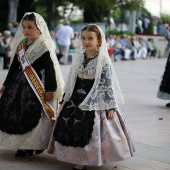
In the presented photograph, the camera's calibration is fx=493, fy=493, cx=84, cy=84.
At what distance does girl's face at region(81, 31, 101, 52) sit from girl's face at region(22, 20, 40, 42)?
652 millimetres

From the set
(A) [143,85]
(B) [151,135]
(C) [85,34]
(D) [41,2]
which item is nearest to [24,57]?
(C) [85,34]

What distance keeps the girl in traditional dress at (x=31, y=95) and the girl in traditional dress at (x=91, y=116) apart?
0.31m

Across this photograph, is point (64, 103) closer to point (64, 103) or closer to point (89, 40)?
point (64, 103)

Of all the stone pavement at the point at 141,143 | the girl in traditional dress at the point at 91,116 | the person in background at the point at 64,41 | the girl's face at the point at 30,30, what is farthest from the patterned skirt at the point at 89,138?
the person in background at the point at 64,41

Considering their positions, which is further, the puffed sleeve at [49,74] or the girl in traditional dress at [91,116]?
the puffed sleeve at [49,74]

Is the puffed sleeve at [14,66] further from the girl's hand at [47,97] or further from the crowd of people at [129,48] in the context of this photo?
the crowd of people at [129,48]

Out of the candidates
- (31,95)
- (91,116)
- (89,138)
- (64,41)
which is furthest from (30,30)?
(64,41)

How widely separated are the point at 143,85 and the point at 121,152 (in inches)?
333

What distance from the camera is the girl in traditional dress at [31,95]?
199 inches

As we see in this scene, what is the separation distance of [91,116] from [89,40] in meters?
0.73

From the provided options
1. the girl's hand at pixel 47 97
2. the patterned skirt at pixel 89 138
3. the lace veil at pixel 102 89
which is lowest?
the patterned skirt at pixel 89 138

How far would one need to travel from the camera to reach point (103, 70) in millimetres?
4703

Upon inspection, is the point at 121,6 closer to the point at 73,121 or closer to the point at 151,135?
the point at 151,135

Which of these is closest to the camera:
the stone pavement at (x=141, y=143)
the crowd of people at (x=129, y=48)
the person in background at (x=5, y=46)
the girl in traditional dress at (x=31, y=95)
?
the stone pavement at (x=141, y=143)
